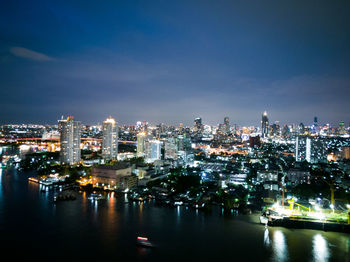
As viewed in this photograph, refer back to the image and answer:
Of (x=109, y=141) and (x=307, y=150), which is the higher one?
(x=109, y=141)

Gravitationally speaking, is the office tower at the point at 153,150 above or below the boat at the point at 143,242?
above

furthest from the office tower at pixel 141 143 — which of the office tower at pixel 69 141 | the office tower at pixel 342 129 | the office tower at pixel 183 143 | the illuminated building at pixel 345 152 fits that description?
the office tower at pixel 342 129

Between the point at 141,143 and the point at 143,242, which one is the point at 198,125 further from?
the point at 143,242

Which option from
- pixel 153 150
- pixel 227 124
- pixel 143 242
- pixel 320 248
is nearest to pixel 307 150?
pixel 153 150

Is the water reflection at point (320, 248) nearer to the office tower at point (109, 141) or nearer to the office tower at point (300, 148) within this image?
the office tower at point (109, 141)

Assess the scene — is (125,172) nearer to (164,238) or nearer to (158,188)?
(158,188)
